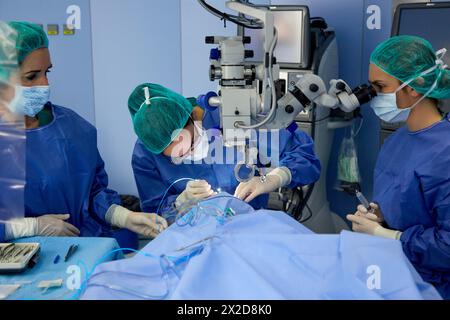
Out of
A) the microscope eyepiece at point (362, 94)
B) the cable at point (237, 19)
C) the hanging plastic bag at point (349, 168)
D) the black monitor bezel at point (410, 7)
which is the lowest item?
the hanging plastic bag at point (349, 168)

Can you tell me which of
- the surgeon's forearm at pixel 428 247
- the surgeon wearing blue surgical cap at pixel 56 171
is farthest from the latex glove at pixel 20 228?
the surgeon's forearm at pixel 428 247

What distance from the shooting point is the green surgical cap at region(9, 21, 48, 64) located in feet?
5.71

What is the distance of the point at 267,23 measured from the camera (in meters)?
1.25

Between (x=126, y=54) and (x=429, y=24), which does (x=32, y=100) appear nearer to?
(x=429, y=24)

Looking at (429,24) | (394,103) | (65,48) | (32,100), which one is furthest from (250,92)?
(65,48)

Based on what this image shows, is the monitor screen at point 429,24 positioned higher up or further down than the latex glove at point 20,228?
higher up

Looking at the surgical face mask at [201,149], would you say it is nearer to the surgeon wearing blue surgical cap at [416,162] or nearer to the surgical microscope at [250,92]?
the surgical microscope at [250,92]

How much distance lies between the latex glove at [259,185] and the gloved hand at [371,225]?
0.29 m

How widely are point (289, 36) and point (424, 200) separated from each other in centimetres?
157

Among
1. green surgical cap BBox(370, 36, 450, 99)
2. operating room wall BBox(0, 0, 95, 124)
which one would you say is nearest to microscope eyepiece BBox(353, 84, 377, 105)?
green surgical cap BBox(370, 36, 450, 99)

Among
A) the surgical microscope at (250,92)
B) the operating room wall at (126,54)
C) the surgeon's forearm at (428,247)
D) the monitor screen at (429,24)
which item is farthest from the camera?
the operating room wall at (126,54)

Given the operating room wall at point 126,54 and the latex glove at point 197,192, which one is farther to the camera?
the operating room wall at point 126,54

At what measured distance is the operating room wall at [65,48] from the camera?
12.8 ft

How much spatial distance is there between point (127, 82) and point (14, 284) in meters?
2.82
